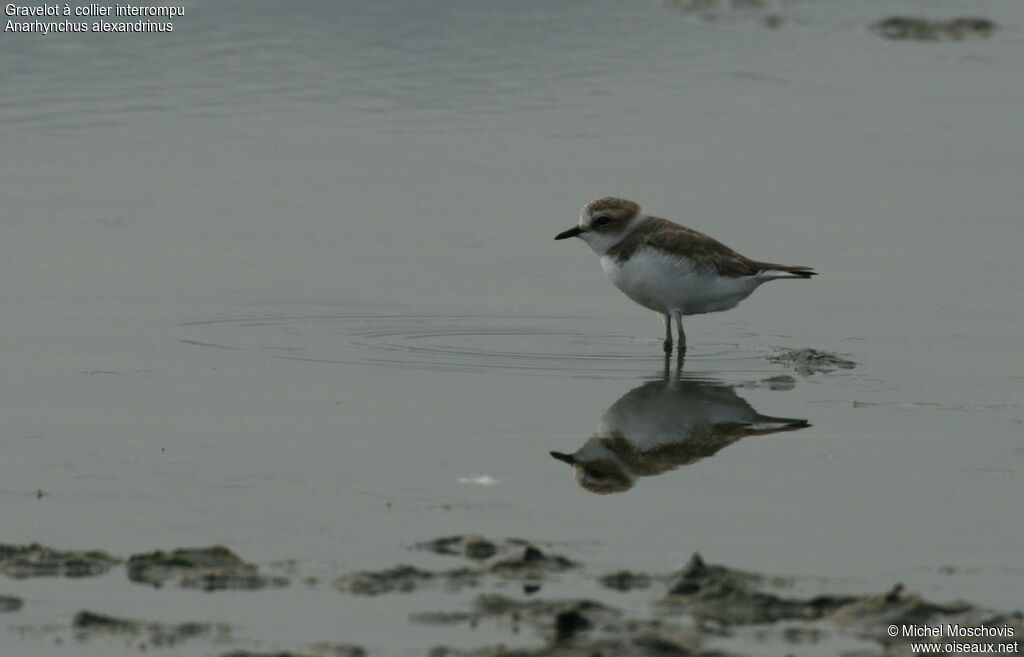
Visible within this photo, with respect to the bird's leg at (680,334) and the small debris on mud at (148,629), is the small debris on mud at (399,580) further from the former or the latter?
the bird's leg at (680,334)

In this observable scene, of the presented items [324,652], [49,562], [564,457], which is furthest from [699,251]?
[324,652]

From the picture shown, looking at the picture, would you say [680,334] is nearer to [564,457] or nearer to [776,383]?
[776,383]

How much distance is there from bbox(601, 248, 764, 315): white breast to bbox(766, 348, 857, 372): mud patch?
2.43 ft

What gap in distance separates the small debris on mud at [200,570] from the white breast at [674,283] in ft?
20.7

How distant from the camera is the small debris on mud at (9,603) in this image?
745cm

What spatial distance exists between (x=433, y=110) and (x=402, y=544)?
48.5ft

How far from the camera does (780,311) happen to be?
1520cm

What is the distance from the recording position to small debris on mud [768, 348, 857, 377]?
12930 millimetres

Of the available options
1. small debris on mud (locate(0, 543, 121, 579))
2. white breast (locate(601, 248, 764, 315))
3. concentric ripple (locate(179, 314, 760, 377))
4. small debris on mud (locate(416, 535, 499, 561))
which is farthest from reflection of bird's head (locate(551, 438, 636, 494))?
white breast (locate(601, 248, 764, 315))

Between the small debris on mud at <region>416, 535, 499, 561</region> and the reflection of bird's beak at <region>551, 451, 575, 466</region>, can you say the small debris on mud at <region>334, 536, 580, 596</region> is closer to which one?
the small debris on mud at <region>416, 535, 499, 561</region>

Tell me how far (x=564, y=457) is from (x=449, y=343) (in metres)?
3.39

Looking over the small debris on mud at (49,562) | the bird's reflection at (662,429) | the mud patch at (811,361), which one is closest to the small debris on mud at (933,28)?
the mud patch at (811,361)

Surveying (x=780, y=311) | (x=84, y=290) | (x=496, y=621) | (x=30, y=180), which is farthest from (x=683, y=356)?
(x=30, y=180)

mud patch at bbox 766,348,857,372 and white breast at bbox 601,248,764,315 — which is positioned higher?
white breast at bbox 601,248,764,315
